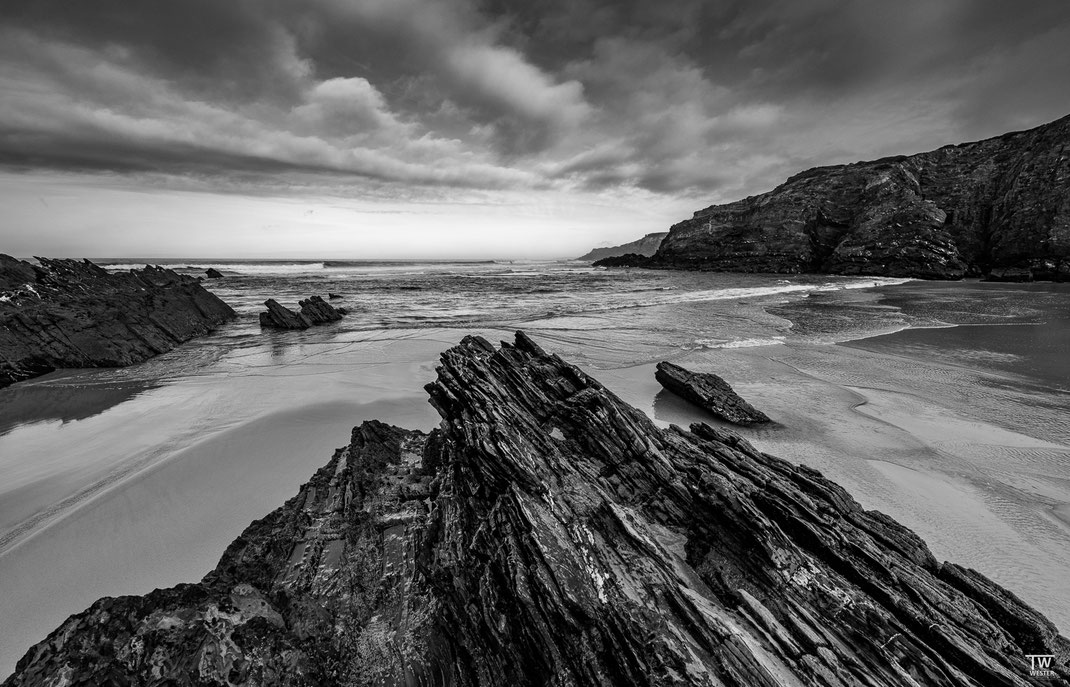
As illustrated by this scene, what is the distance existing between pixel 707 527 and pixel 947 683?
174 cm

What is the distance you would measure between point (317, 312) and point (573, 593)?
23220 mm

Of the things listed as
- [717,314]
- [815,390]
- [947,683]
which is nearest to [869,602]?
[947,683]

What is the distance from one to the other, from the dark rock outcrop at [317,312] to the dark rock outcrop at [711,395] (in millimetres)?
19021

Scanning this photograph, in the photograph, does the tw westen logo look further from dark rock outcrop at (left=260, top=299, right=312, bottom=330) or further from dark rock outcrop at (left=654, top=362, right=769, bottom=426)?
dark rock outcrop at (left=260, top=299, right=312, bottom=330)

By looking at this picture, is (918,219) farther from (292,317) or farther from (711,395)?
(292,317)

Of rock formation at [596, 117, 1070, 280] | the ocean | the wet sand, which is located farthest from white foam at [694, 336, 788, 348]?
rock formation at [596, 117, 1070, 280]

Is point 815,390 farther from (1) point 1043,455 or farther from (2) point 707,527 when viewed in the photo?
(2) point 707,527

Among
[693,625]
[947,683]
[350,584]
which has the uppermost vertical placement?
[693,625]

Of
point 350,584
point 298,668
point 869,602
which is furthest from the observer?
point 350,584

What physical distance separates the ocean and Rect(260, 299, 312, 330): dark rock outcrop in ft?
3.39

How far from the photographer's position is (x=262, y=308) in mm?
28266

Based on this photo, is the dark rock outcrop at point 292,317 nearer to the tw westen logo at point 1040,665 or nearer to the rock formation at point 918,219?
the tw westen logo at point 1040,665

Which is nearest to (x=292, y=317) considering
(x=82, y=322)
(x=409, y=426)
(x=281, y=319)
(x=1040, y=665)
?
(x=281, y=319)

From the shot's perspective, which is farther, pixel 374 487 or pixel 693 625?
pixel 374 487
